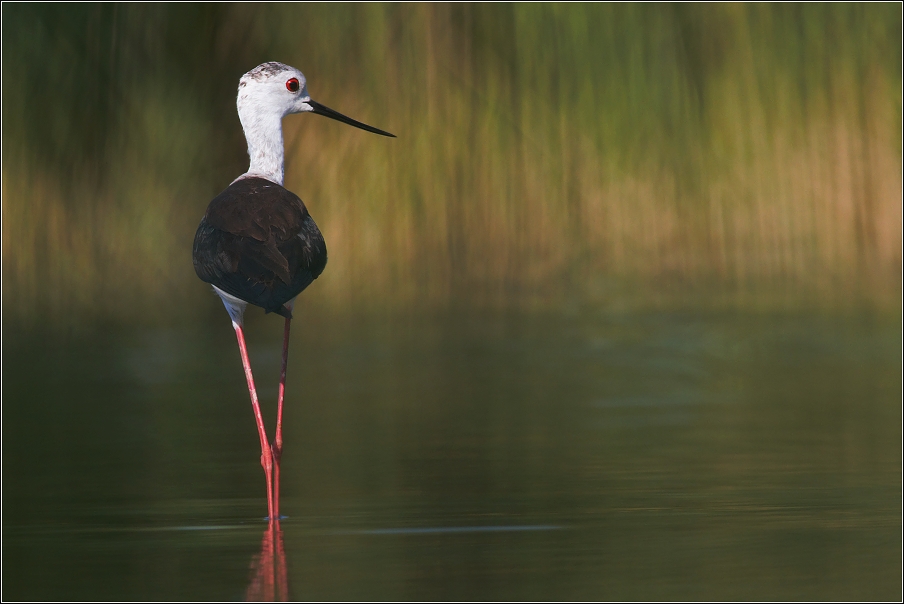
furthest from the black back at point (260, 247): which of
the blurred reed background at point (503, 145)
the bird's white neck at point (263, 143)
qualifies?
the blurred reed background at point (503, 145)

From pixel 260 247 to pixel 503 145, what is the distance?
636 centimetres

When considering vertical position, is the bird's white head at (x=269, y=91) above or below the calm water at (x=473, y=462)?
above

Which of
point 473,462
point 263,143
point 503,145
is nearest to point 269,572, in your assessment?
point 473,462

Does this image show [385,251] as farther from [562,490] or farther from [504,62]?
[562,490]

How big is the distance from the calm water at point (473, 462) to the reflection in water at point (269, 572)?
0.03 metres

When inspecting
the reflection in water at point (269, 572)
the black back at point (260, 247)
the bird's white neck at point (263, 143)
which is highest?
the bird's white neck at point (263, 143)

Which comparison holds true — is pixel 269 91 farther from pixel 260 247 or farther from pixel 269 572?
pixel 269 572

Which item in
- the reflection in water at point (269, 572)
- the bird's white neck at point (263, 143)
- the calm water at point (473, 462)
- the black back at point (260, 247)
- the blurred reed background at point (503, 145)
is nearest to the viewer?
the reflection in water at point (269, 572)

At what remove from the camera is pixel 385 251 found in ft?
36.9

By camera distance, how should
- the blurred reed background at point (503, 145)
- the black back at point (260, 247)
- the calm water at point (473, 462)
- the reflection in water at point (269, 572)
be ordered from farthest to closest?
1. the blurred reed background at point (503, 145)
2. the black back at point (260, 247)
3. the calm water at point (473, 462)
4. the reflection in water at point (269, 572)

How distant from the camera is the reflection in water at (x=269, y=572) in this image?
3.72m

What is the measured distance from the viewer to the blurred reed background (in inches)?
442

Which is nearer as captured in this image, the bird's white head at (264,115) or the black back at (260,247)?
the black back at (260,247)

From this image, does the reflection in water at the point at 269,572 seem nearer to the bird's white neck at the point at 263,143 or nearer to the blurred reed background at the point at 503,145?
the bird's white neck at the point at 263,143
